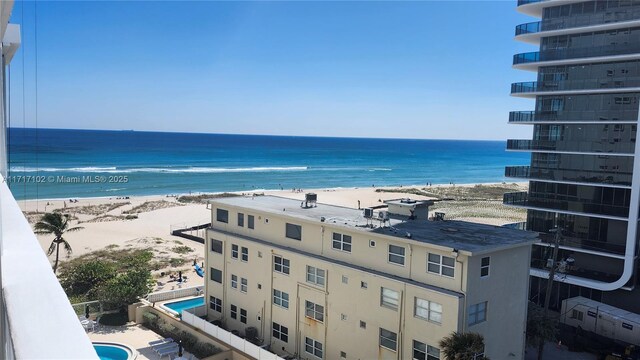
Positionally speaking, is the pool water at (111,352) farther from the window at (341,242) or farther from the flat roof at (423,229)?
the window at (341,242)

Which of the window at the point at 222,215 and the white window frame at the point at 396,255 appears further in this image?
the window at the point at 222,215

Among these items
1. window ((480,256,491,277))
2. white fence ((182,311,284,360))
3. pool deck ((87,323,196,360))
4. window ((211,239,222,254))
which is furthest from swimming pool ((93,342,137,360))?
window ((480,256,491,277))

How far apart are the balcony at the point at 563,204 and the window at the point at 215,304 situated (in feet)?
67.5

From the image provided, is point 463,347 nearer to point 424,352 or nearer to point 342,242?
point 424,352

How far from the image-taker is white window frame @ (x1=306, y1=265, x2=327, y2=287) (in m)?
25.0

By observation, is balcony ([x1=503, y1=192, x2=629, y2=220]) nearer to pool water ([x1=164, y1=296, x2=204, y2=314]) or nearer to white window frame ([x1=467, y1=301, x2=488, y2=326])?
white window frame ([x1=467, y1=301, x2=488, y2=326])

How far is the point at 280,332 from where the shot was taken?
27109 millimetres

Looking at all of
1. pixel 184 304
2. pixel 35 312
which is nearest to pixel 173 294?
pixel 184 304

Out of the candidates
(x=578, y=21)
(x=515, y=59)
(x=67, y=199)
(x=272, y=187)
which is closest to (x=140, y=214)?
(x=67, y=199)

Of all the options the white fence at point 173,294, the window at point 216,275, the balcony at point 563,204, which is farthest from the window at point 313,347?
the balcony at point 563,204

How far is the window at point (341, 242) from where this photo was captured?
24453 mm

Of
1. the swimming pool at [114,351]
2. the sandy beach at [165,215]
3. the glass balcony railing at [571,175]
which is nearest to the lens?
the swimming pool at [114,351]

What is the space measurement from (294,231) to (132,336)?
10.7 metres

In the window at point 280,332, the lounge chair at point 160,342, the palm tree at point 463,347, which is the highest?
the palm tree at point 463,347
